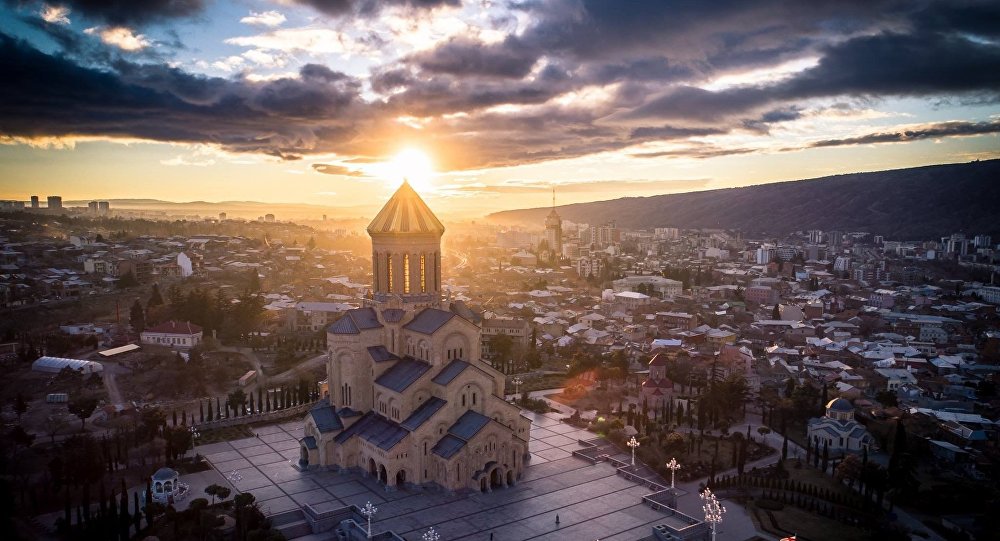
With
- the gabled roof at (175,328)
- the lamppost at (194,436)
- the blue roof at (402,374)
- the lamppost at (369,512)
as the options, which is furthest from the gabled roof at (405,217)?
the gabled roof at (175,328)

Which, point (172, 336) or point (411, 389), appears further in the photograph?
point (172, 336)

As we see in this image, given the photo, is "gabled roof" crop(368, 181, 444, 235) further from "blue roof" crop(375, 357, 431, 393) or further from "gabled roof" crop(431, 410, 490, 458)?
"gabled roof" crop(431, 410, 490, 458)

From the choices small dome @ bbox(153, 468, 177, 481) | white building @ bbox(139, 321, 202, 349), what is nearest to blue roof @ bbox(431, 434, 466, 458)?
small dome @ bbox(153, 468, 177, 481)

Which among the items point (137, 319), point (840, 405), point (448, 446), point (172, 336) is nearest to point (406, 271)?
point (448, 446)

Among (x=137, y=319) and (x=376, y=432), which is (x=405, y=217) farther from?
(x=137, y=319)

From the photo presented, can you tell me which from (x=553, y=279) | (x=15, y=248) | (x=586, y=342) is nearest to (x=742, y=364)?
(x=586, y=342)

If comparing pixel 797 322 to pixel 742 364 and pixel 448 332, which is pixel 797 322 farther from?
pixel 448 332
